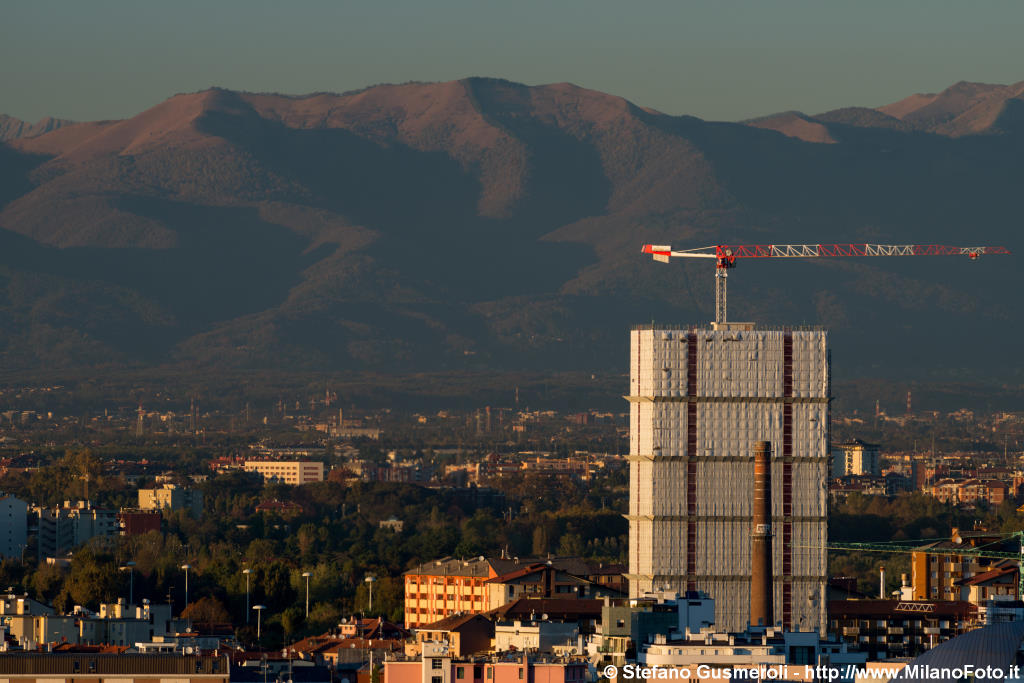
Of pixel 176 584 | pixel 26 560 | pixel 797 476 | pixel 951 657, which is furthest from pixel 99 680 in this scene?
pixel 26 560

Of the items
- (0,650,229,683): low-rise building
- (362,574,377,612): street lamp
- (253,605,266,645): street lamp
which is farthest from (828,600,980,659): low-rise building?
(0,650,229,683): low-rise building

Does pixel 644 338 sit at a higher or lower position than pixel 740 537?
higher

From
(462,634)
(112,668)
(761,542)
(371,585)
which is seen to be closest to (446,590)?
(371,585)

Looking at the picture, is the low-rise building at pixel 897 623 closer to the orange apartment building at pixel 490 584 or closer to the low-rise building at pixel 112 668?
the orange apartment building at pixel 490 584

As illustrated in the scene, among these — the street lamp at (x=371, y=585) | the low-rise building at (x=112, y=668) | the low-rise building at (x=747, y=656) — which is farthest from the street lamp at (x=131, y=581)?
the low-rise building at (x=112, y=668)

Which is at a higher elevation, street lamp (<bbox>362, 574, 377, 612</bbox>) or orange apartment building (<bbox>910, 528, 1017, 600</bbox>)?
orange apartment building (<bbox>910, 528, 1017, 600</bbox>)

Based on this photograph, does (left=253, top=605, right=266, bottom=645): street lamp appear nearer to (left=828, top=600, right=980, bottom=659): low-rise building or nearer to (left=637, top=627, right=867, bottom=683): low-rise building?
(left=828, top=600, right=980, bottom=659): low-rise building

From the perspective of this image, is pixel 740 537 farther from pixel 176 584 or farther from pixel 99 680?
pixel 99 680
